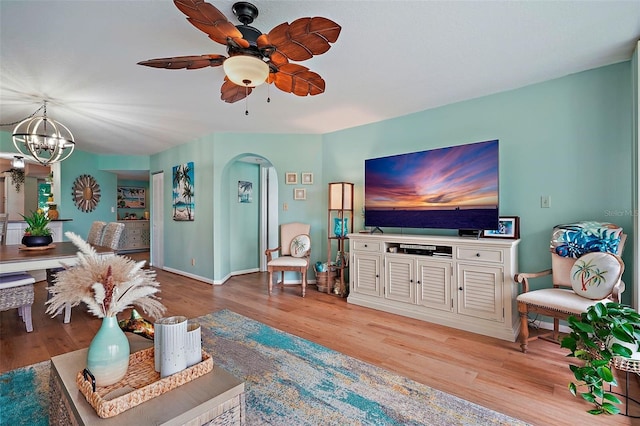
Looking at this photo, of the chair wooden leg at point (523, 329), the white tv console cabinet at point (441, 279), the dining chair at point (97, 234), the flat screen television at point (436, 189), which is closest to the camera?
the chair wooden leg at point (523, 329)

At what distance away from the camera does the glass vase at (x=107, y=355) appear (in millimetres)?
1176

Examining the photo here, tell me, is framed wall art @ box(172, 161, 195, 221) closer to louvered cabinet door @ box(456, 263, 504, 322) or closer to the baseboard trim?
the baseboard trim

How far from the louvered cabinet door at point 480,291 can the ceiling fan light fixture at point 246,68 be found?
2.50m

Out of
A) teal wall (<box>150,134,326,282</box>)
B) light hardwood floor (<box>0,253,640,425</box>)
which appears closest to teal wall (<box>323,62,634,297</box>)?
light hardwood floor (<box>0,253,640,425</box>)

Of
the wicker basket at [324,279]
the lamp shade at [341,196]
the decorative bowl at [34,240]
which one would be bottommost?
the wicker basket at [324,279]

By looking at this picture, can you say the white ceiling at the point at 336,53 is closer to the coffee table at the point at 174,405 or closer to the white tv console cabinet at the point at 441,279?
the white tv console cabinet at the point at 441,279

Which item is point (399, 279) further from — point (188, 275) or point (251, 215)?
point (188, 275)

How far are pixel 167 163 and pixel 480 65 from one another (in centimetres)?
554

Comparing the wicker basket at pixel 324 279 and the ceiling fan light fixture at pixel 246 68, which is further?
the wicker basket at pixel 324 279

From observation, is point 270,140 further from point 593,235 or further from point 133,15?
point 593,235

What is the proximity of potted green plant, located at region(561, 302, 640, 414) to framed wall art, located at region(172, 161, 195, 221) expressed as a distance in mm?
5175

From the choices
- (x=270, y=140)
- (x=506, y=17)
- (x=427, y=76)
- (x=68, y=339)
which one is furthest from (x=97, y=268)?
(x=270, y=140)

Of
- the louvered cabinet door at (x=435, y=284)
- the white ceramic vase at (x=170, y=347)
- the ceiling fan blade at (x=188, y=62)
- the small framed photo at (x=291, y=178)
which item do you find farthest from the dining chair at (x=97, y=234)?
the louvered cabinet door at (x=435, y=284)

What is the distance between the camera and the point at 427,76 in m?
2.79
